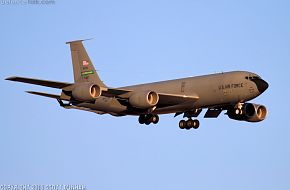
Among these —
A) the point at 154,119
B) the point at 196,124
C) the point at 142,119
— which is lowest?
the point at 196,124

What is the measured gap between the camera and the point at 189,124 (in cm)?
6438

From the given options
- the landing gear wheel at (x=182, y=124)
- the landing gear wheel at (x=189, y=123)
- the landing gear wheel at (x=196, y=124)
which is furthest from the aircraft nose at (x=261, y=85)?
the landing gear wheel at (x=182, y=124)

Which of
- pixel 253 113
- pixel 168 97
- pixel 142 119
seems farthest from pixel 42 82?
pixel 253 113

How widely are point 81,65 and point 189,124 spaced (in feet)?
35.6

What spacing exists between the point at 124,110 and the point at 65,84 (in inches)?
250

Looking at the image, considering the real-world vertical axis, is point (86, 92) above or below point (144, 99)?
above

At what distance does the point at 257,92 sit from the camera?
58750 mm

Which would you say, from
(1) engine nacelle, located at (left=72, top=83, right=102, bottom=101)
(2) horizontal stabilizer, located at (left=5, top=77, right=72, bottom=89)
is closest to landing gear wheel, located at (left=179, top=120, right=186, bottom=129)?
(1) engine nacelle, located at (left=72, top=83, right=102, bottom=101)

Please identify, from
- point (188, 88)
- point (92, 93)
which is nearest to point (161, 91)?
point (188, 88)

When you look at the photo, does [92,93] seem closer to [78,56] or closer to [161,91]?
[161,91]

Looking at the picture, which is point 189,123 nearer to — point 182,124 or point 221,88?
point 182,124

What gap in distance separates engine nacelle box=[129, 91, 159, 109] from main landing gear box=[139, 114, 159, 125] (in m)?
3.74

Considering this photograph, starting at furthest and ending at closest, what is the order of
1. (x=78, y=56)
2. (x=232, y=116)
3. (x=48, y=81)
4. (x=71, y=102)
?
(x=78, y=56)
(x=232, y=116)
(x=71, y=102)
(x=48, y=81)

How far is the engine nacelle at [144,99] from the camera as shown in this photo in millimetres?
58094
